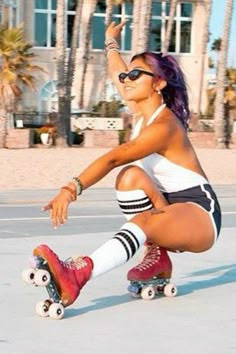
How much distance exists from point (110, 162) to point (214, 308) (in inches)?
45.5

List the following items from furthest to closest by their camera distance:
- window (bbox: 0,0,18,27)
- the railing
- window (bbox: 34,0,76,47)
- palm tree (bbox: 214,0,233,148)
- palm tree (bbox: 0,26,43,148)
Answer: window (bbox: 34,0,76,47) → window (bbox: 0,0,18,27) → the railing → palm tree (bbox: 214,0,233,148) → palm tree (bbox: 0,26,43,148)

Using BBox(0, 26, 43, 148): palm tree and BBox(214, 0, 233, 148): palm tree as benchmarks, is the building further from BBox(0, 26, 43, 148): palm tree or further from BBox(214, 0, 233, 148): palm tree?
BBox(0, 26, 43, 148): palm tree

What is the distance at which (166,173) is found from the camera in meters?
6.56

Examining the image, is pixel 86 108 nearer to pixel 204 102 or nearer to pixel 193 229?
pixel 204 102

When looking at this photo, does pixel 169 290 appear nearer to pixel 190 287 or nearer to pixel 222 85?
pixel 190 287

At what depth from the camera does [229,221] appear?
42.0 ft

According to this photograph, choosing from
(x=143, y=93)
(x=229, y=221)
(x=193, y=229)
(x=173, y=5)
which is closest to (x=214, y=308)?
(x=193, y=229)

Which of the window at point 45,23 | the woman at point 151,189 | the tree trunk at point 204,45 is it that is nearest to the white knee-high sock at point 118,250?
the woman at point 151,189

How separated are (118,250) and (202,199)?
2.35 feet

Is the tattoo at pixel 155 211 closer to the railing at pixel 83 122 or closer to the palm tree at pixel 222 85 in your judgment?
the palm tree at pixel 222 85

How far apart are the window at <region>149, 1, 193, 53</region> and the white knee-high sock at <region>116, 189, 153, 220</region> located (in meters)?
47.5

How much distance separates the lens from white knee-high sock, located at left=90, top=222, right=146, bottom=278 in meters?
6.07

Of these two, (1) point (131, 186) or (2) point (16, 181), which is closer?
(1) point (131, 186)

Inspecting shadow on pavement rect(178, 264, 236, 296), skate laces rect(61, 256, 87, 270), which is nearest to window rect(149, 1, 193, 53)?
shadow on pavement rect(178, 264, 236, 296)
